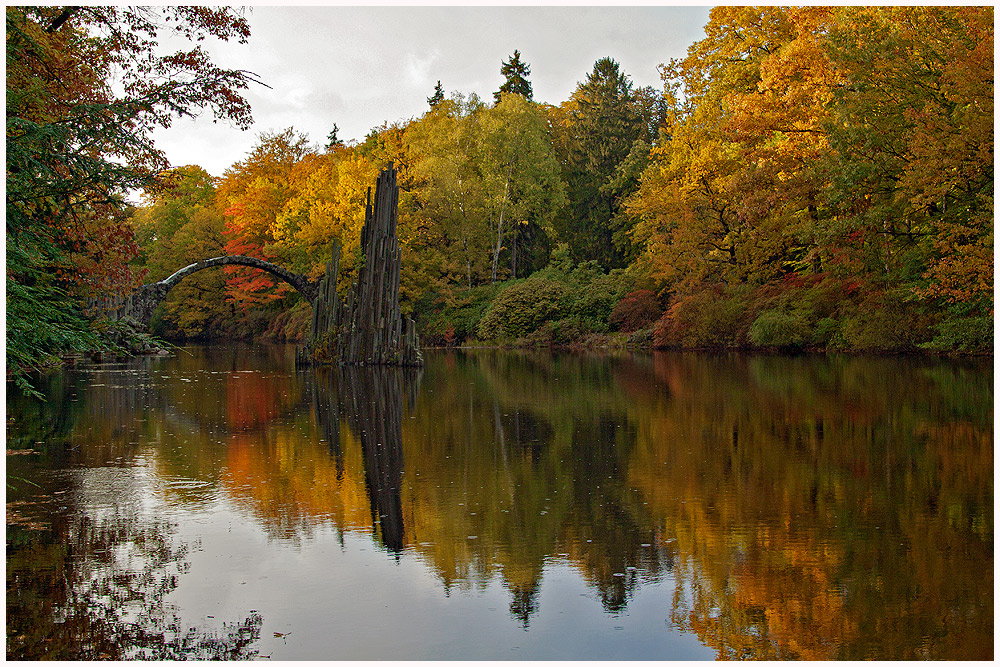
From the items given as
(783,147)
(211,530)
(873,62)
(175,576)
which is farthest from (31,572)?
(783,147)

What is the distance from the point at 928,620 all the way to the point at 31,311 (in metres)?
5.81

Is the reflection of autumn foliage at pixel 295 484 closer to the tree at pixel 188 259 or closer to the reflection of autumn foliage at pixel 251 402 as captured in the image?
the reflection of autumn foliage at pixel 251 402

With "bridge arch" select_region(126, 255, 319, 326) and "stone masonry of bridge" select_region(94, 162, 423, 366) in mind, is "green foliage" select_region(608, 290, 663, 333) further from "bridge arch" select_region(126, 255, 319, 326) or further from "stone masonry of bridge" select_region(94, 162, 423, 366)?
"stone masonry of bridge" select_region(94, 162, 423, 366)

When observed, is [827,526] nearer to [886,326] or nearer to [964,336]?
[964,336]

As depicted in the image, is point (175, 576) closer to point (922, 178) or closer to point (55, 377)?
point (922, 178)

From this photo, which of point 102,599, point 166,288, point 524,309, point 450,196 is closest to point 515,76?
point 450,196

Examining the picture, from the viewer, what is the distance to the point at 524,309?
42.9 metres

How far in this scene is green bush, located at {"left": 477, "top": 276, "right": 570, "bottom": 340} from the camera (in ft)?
139

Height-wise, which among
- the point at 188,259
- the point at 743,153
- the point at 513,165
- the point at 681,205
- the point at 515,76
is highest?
the point at 515,76

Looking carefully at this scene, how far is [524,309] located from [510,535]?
3688 cm

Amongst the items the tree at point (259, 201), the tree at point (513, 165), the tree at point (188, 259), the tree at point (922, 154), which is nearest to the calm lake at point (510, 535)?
the tree at point (922, 154)

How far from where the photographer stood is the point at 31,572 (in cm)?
530

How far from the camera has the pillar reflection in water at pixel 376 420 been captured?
23.0 feet

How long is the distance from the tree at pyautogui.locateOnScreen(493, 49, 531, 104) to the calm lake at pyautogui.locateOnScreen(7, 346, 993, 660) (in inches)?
2001
